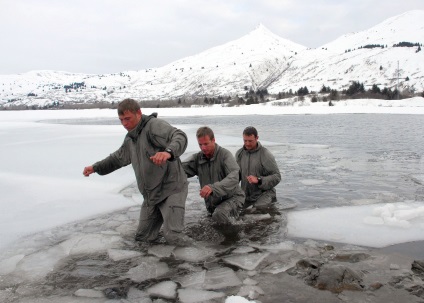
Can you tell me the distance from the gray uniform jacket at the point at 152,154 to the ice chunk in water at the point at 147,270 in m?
0.80

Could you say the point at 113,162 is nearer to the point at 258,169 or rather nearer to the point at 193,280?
the point at 193,280

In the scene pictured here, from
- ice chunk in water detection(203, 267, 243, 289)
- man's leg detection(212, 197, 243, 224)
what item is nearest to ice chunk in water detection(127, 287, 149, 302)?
ice chunk in water detection(203, 267, 243, 289)

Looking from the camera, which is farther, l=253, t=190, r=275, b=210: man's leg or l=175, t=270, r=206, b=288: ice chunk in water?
l=253, t=190, r=275, b=210: man's leg

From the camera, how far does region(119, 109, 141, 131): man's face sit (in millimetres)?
4594

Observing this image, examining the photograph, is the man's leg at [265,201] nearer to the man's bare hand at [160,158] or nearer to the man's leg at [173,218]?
the man's leg at [173,218]

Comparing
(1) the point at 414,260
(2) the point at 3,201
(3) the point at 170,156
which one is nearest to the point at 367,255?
(1) the point at 414,260

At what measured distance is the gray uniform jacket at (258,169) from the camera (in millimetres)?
6559

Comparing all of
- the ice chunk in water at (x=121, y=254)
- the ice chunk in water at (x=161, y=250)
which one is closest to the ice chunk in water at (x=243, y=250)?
the ice chunk in water at (x=161, y=250)

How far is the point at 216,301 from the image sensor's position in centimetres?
350

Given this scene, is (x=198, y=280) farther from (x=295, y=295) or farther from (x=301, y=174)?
(x=301, y=174)

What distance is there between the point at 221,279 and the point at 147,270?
2.65ft

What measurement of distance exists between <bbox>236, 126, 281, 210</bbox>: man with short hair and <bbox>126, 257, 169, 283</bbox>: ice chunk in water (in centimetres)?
254

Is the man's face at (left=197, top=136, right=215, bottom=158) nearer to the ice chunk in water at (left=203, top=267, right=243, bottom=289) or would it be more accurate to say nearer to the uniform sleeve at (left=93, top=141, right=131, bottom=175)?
the uniform sleeve at (left=93, top=141, right=131, bottom=175)

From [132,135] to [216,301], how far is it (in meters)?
2.18
